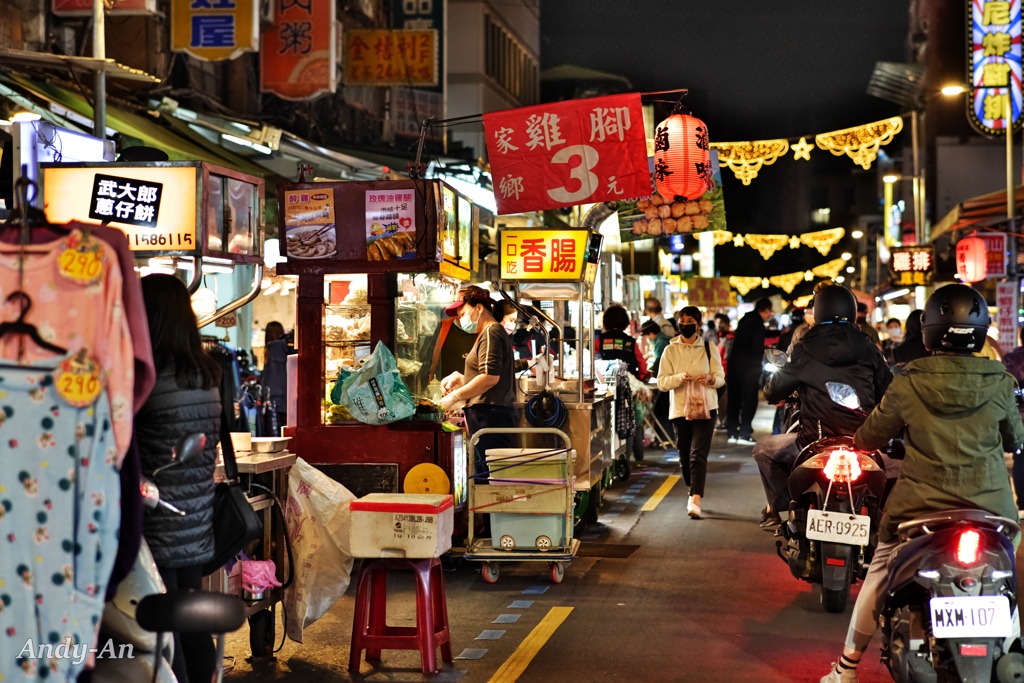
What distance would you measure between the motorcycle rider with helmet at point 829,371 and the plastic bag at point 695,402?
10.8 feet

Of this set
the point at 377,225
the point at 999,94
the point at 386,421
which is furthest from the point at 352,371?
the point at 999,94

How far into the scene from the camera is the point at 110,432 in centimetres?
373

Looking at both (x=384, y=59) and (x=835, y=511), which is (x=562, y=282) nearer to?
(x=835, y=511)

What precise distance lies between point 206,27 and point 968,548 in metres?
13.1

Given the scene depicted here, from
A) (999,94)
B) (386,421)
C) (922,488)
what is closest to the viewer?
(922,488)

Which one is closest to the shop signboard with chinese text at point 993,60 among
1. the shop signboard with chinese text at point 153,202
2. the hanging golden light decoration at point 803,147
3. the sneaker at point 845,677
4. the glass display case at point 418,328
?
the hanging golden light decoration at point 803,147

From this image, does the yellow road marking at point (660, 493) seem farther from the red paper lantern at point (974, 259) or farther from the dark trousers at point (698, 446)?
the red paper lantern at point (974, 259)

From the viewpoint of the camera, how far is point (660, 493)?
1334 centimetres

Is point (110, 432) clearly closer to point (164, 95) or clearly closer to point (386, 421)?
point (386, 421)

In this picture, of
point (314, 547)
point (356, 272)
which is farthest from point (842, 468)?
point (356, 272)

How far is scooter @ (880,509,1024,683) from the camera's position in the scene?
4.77 m

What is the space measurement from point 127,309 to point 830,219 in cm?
10156

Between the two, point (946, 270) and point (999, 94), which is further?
point (946, 270)

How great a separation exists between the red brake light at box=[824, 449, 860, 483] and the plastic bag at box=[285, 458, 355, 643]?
10.1 ft
